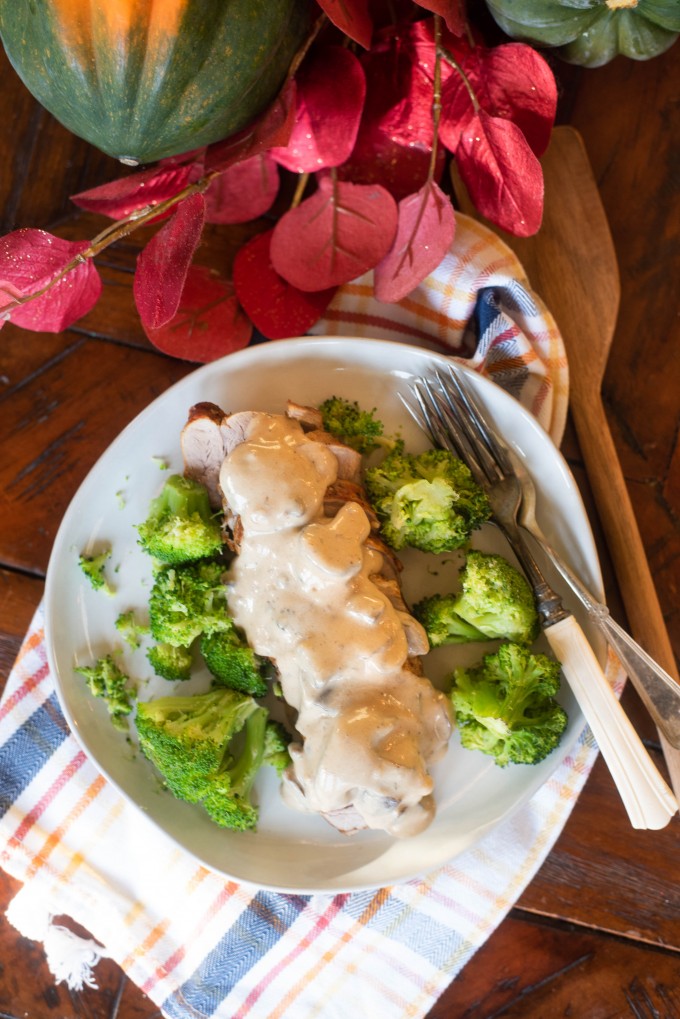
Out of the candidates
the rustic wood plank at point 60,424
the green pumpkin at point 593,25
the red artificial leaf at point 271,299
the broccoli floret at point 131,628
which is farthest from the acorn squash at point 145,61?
the broccoli floret at point 131,628

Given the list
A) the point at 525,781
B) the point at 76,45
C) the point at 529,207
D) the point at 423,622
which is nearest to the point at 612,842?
the point at 525,781

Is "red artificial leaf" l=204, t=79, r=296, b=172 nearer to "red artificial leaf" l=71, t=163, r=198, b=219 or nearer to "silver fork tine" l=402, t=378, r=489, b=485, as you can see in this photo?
"red artificial leaf" l=71, t=163, r=198, b=219

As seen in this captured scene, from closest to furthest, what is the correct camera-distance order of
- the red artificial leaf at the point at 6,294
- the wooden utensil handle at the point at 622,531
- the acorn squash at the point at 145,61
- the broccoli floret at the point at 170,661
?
the acorn squash at the point at 145,61 → the red artificial leaf at the point at 6,294 → the broccoli floret at the point at 170,661 → the wooden utensil handle at the point at 622,531

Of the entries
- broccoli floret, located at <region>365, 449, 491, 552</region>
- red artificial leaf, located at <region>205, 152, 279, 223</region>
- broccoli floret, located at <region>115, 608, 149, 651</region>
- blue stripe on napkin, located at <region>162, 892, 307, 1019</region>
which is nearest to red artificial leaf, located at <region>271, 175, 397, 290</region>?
red artificial leaf, located at <region>205, 152, 279, 223</region>

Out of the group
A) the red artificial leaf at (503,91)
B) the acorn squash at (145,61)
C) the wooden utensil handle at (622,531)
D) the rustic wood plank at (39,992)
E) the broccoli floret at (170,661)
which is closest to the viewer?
the acorn squash at (145,61)

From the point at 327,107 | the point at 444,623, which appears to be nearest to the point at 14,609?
the point at 444,623

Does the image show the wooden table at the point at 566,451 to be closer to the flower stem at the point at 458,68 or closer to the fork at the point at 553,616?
the fork at the point at 553,616

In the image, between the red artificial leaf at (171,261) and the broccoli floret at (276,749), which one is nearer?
the red artificial leaf at (171,261)
